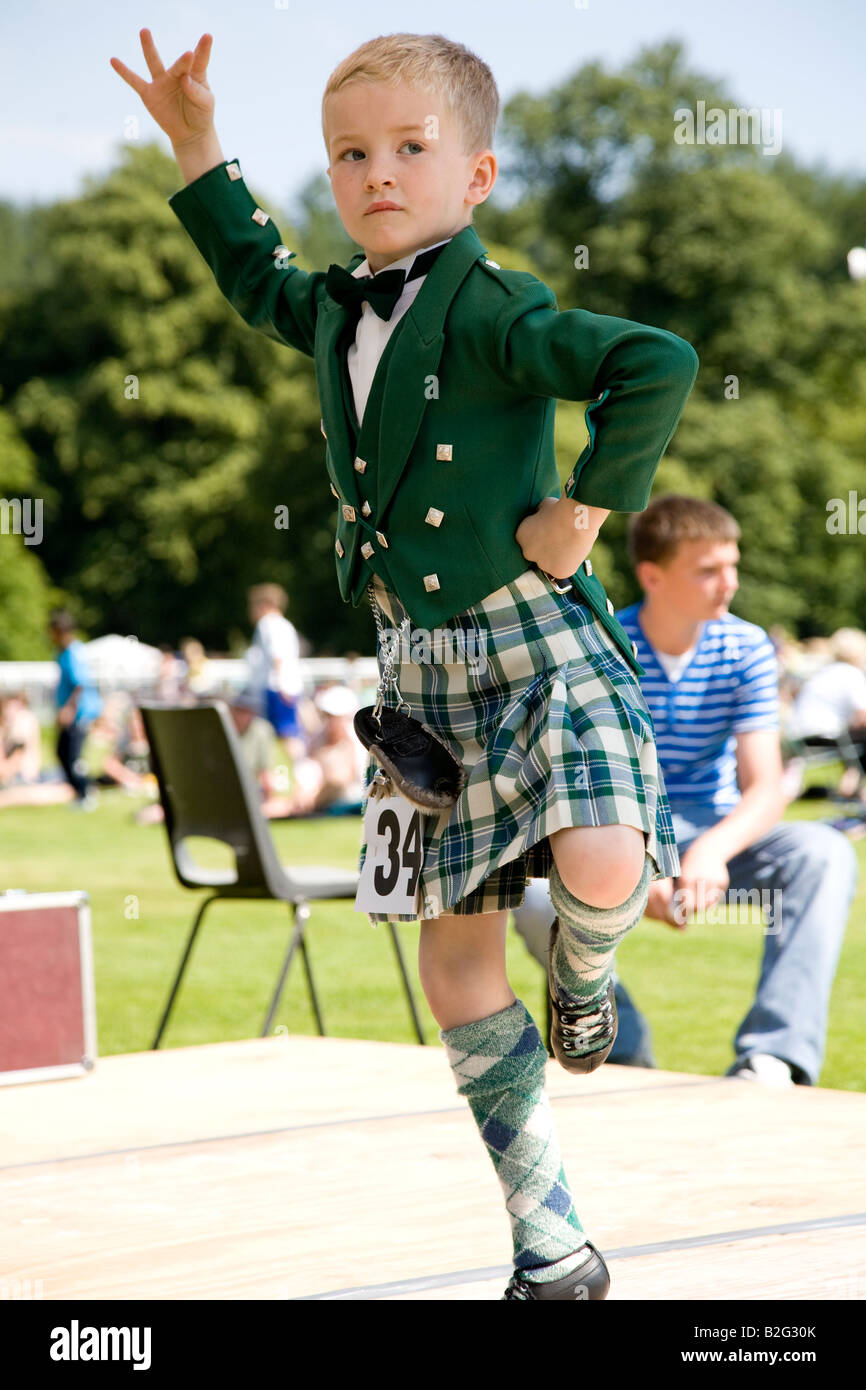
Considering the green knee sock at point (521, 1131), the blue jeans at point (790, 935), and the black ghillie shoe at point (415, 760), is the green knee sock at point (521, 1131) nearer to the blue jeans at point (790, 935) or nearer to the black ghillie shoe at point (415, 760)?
the black ghillie shoe at point (415, 760)

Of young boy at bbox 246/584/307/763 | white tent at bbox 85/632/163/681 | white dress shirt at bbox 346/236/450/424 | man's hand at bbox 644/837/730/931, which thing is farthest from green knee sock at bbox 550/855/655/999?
white tent at bbox 85/632/163/681

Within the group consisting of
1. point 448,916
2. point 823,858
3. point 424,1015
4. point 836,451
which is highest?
point 836,451

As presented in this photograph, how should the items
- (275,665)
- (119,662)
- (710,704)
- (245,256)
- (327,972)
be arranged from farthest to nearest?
(119,662) → (275,665) → (327,972) → (710,704) → (245,256)

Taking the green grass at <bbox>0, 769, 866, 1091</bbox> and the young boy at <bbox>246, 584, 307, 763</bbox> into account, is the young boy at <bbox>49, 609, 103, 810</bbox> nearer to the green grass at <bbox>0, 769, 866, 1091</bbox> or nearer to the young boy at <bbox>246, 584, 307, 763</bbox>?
the young boy at <bbox>246, 584, 307, 763</bbox>

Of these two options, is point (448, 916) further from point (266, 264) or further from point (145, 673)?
point (145, 673)

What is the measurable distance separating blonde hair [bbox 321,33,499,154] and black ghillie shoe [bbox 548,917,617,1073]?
110cm

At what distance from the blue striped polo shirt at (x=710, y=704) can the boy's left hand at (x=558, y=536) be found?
7.91ft

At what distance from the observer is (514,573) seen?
2.24 m

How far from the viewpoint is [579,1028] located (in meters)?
2.29

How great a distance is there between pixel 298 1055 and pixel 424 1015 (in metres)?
2.18

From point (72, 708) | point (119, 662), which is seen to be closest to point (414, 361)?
point (72, 708)

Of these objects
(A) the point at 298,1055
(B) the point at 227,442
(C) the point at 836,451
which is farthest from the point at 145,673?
(A) the point at 298,1055

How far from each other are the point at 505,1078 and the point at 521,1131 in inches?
2.9

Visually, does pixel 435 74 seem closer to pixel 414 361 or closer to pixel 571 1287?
pixel 414 361
